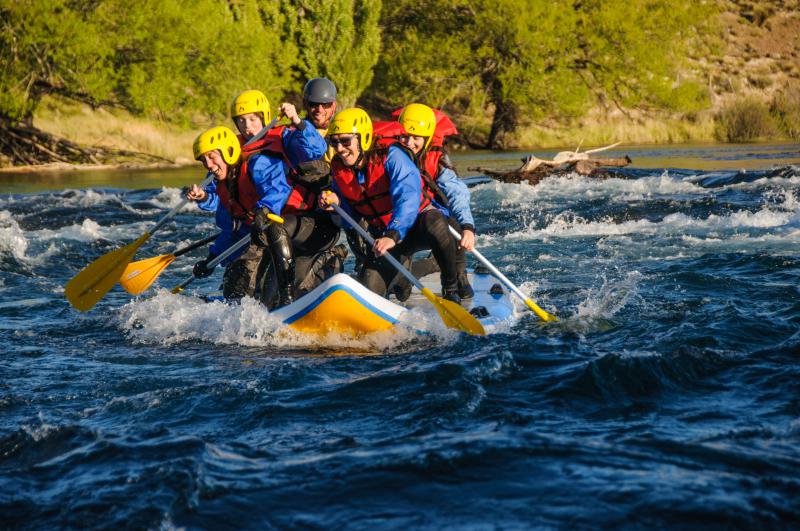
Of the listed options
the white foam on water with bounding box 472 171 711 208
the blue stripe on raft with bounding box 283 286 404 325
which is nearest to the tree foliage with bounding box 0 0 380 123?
the white foam on water with bounding box 472 171 711 208

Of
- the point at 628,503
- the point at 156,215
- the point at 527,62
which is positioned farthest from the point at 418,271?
the point at 527,62

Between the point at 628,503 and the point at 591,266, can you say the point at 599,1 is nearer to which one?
the point at 591,266

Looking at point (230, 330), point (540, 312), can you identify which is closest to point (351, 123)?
point (230, 330)

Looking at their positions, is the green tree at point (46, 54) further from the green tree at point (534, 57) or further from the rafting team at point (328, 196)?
the rafting team at point (328, 196)

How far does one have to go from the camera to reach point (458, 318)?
6.66m

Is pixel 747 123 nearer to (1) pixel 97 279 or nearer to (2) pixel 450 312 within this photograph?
(1) pixel 97 279

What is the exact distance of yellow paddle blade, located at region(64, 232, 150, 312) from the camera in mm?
8258

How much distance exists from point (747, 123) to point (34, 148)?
2368 cm

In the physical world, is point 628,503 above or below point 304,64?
below

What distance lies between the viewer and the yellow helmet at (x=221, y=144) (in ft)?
22.9

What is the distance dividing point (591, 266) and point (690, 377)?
4.95m

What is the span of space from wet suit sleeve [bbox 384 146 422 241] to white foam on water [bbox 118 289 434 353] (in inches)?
29.3

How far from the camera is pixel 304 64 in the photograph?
1292 inches

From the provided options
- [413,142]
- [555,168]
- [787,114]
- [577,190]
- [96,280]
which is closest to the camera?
[413,142]
